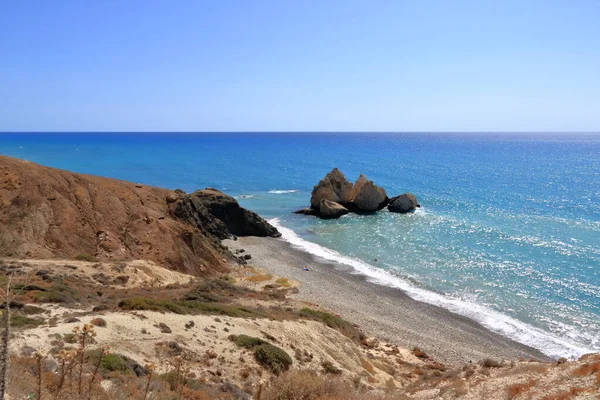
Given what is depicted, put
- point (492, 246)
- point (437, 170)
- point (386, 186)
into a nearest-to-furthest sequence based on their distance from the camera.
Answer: point (492, 246), point (386, 186), point (437, 170)

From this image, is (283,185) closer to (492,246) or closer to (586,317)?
(492,246)

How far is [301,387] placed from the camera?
12078mm

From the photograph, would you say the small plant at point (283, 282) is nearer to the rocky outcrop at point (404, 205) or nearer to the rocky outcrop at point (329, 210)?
the rocky outcrop at point (329, 210)

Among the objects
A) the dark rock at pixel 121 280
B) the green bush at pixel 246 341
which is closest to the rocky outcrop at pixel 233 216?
the dark rock at pixel 121 280

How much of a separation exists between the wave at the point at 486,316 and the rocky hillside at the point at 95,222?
13582mm

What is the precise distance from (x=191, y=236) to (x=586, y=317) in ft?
101

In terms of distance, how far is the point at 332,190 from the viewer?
70.7 metres

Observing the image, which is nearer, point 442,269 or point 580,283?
point 580,283

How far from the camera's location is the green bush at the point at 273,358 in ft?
54.2

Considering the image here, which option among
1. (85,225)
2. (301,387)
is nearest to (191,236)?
(85,225)

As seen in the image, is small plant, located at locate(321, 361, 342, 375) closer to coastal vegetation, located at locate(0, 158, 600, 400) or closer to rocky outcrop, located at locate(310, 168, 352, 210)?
coastal vegetation, located at locate(0, 158, 600, 400)

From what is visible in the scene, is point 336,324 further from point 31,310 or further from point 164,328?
point 31,310

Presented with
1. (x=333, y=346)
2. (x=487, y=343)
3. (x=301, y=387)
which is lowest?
(x=487, y=343)

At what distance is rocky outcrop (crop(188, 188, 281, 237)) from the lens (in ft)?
177
